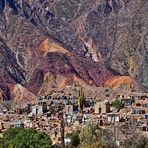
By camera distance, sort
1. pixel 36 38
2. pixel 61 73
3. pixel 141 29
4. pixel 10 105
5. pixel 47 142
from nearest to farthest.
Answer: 1. pixel 47 142
2. pixel 10 105
3. pixel 61 73
4. pixel 36 38
5. pixel 141 29

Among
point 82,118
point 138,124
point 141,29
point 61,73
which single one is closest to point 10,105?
point 61,73

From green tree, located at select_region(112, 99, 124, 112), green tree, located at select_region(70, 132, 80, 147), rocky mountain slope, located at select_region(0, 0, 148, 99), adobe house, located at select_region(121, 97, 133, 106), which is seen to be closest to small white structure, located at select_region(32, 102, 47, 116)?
green tree, located at select_region(112, 99, 124, 112)

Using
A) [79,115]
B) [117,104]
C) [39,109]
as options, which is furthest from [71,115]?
[39,109]

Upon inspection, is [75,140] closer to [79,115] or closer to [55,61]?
[79,115]

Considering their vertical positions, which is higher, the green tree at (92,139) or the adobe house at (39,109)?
the adobe house at (39,109)

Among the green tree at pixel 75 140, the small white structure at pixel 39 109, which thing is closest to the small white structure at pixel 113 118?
the green tree at pixel 75 140

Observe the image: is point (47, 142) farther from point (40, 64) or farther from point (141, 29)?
point (141, 29)

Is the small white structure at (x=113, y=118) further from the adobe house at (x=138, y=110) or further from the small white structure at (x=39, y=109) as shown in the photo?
the small white structure at (x=39, y=109)
